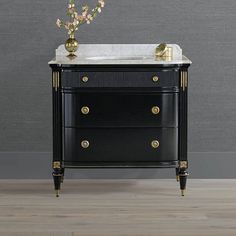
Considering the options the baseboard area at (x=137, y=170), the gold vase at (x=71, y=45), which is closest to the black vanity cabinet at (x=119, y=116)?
the gold vase at (x=71, y=45)

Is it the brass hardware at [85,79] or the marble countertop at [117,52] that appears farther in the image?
the marble countertop at [117,52]

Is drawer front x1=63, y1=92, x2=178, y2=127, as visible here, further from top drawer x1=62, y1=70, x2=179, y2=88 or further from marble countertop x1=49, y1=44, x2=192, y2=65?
marble countertop x1=49, y1=44, x2=192, y2=65

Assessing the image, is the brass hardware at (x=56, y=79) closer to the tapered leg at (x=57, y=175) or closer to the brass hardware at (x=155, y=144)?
the tapered leg at (x=57, y=175)

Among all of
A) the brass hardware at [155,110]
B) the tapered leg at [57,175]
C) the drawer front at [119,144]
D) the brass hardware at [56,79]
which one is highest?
the brass hardware at [56,79]

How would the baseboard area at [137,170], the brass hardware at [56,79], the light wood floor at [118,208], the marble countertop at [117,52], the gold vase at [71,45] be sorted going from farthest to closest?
1. the baseboard area at [137,170]
2. the marble countertop at [117,52]
3. the gold vase at [71,45]
4. the brass hardware at [56,79]
5. the light wood floor at [118,208]

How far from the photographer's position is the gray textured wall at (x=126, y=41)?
14.4 ft

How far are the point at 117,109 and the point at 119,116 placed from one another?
39mm

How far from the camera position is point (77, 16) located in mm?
4273

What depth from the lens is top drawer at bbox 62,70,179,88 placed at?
155 inches

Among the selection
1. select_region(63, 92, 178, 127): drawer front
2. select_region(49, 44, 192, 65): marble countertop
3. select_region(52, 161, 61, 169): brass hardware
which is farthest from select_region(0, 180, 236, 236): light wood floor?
select_region(49, 44, 192, 65): marble countertop

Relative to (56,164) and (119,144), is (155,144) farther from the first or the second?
(56,164)

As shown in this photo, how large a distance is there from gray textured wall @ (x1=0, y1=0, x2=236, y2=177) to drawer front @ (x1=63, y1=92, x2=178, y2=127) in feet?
1.73

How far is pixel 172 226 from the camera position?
11.3ft

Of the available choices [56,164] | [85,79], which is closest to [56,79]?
[85,79]
